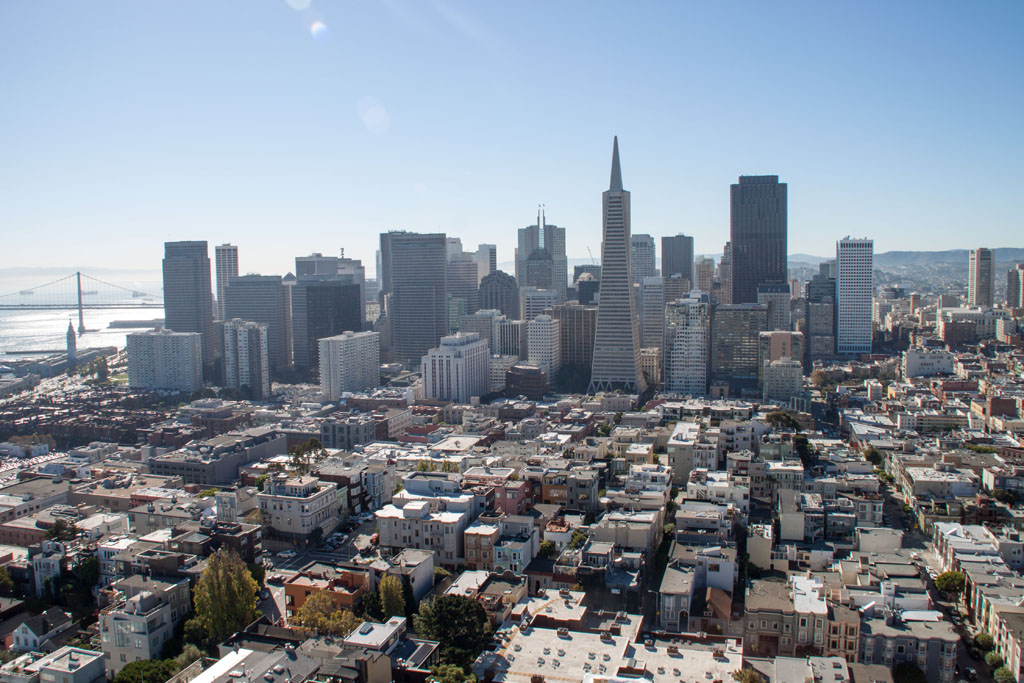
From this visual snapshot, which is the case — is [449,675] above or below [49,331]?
below

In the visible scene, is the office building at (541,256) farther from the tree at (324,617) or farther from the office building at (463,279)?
the tree at (324,617)

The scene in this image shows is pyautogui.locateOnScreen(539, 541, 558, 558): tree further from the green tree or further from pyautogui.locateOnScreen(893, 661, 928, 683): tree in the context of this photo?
the green tree

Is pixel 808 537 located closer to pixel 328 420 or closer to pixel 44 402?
pixel 328 420

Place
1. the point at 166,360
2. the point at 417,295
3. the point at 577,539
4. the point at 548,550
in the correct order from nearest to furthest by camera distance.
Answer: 1. the point at 548,550
2. the point at 577,539
3. the point at 166,360
4. the point at 417,295

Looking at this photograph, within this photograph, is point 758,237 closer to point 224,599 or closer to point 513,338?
point 513,338

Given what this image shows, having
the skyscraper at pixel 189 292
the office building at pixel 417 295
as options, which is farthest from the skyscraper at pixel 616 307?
the skyscraper at pixel 189 292

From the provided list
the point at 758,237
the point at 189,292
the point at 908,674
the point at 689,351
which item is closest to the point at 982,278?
the point at 758,237
